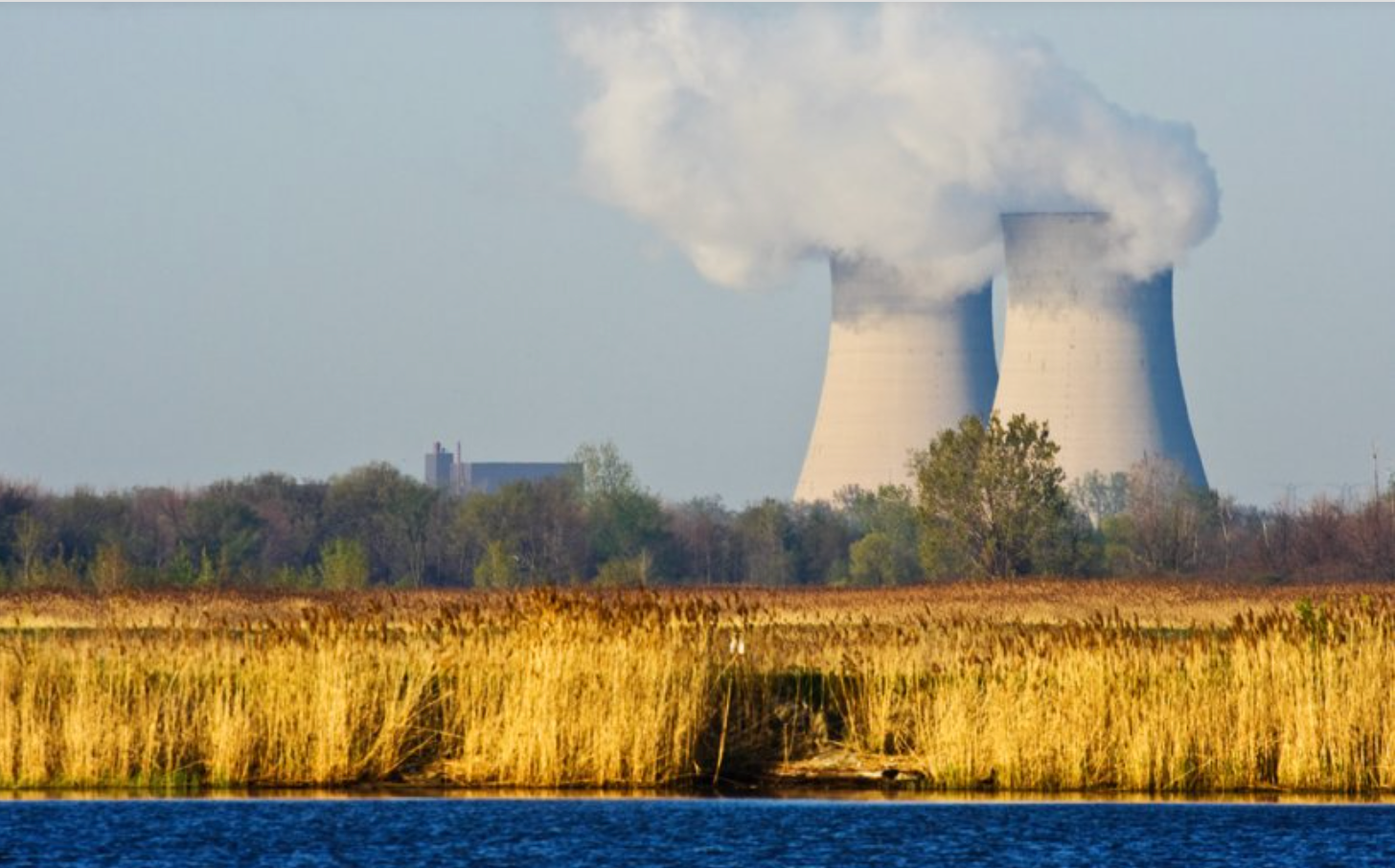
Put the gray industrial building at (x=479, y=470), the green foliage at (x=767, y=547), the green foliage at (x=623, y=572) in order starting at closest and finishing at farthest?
the green foliage at (x=623, y=572)
the green foliage at (x=767, y=547)
the gray industrial building at (x=479, y=470)

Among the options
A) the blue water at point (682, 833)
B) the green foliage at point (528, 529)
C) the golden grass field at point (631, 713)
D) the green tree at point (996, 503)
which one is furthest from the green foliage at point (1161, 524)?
the blue water at point (682, 833)

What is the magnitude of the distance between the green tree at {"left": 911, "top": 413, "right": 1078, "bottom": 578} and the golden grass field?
19.2 metres

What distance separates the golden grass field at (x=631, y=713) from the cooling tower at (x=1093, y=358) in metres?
28.7

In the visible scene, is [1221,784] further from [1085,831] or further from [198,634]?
[198,634]

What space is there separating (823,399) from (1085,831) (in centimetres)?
3416

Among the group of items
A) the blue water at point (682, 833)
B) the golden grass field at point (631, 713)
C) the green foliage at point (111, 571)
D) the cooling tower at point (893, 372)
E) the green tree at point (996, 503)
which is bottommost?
the blue water at point (682, 833)

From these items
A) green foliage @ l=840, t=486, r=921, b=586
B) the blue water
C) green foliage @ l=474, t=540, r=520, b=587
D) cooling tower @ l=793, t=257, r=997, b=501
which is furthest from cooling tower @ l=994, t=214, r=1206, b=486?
the blue water

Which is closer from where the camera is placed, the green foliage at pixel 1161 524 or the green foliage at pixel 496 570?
the green foliage at pixel 1161 524

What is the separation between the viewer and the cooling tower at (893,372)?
43.1m

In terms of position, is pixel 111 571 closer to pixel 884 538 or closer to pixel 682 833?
pixel 884 538

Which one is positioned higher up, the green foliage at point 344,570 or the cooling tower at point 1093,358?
the cooling tower at point 1093,358

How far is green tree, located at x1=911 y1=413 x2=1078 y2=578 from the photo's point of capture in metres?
32.5

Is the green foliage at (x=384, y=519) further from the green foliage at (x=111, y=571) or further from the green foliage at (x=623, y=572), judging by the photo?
the green foliage at (x=111, y=571)

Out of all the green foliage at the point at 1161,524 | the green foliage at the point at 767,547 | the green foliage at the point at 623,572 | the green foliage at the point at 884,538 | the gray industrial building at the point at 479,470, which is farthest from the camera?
the gray industrial building at the point at 479,470
